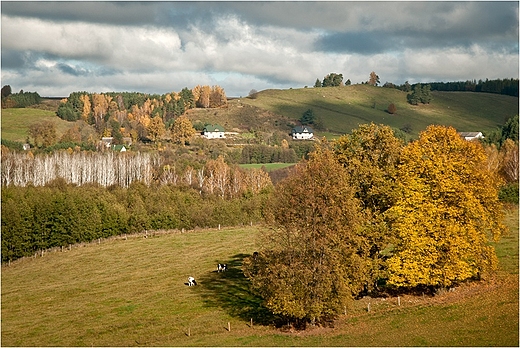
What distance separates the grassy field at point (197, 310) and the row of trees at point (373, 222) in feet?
7.11

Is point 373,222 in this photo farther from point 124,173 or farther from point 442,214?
point 124,173

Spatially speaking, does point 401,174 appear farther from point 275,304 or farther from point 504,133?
point 504,133

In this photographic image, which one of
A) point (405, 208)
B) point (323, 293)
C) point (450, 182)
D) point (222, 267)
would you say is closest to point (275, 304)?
point (323, 293)

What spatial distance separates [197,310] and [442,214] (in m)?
22.6

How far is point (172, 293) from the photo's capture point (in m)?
60.6

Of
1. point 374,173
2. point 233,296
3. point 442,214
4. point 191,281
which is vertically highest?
point 374,173

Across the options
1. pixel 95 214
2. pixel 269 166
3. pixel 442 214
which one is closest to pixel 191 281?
pixel 442 214

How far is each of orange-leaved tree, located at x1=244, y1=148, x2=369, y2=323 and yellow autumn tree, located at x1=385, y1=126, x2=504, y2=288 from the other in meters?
3.58

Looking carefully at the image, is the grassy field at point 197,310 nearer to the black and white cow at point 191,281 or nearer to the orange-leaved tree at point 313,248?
the black and white cow at point 191,281

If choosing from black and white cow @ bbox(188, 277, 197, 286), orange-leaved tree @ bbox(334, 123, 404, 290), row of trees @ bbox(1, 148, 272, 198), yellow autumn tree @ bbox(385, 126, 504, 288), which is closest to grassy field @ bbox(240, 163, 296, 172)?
row of trees @ bbox(1, 148, 272, 198)

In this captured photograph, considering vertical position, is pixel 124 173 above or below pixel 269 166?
above

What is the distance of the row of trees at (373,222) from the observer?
44.9 meters

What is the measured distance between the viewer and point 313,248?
45.6 metres

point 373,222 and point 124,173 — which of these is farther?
point 124,173
